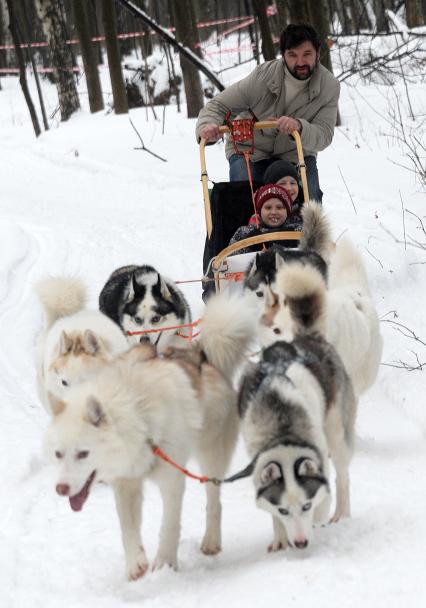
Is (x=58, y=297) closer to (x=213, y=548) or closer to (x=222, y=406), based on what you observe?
(x=222, y=406)

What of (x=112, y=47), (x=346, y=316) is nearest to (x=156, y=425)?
(x=346, y=316)

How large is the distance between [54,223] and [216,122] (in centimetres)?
505

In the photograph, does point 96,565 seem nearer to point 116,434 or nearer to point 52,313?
point 116,434

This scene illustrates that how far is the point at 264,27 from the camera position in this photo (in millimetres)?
12164

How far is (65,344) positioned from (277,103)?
Result: 2836 mm

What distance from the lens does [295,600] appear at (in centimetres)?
246

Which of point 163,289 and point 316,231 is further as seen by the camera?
point 163,289

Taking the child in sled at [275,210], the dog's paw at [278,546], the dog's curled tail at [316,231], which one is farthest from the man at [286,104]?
the dog's paw at [278,546]

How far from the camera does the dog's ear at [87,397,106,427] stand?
2.81 m

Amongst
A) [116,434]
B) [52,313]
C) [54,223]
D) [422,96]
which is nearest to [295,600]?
[116,434]

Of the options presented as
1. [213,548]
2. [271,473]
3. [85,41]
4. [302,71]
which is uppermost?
[85,41]

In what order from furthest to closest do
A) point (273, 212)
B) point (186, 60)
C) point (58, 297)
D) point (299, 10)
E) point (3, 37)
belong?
1. point (3, 37)
2. point (186, 60)
3. point (299, 10)
4. point (273, 212)
5. point (58, 297)

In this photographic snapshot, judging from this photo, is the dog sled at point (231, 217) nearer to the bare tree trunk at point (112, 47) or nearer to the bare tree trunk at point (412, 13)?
the bare tree trunk at point (112, 47)

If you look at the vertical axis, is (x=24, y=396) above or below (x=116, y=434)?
below
